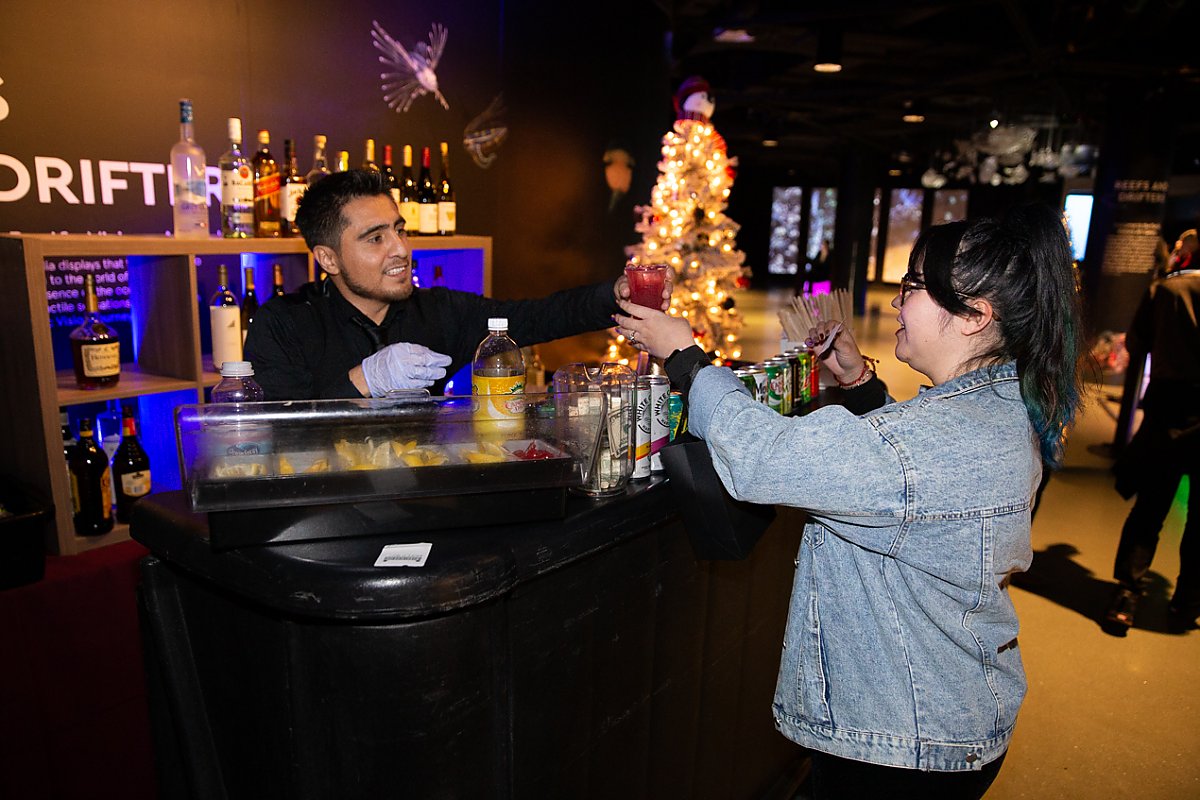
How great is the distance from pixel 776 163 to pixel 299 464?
25.6m

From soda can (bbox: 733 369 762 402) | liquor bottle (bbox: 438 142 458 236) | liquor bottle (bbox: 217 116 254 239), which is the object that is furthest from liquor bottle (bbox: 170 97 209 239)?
soda can (bbox: 733 369 762 402)

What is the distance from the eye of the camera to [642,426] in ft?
5.66

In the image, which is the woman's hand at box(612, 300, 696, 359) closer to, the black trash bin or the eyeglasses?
the eyeglasses

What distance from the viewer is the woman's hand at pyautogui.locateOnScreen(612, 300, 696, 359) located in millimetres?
1477

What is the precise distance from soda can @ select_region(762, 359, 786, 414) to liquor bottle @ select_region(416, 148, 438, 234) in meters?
2.10

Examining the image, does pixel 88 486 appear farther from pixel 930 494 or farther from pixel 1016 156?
pixel 1016 156

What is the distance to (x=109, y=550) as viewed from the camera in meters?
2.59

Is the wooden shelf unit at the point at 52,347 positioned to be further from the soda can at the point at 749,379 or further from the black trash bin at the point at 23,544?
the soda can at the point at 749,379

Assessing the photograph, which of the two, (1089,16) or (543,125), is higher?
(1089,16)

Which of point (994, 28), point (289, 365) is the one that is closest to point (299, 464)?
point (289, 365)

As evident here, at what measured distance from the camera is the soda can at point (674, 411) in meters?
1.79

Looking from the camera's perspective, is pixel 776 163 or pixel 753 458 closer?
pixel 753 458

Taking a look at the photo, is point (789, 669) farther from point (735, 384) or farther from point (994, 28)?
point (994, 28)

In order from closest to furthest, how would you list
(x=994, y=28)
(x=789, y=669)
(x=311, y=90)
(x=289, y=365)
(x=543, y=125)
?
(x=789, y=669) → (x=289, y=365) → (x=311, y=90) → (x=543, y=125) → (x=994, y=28)
